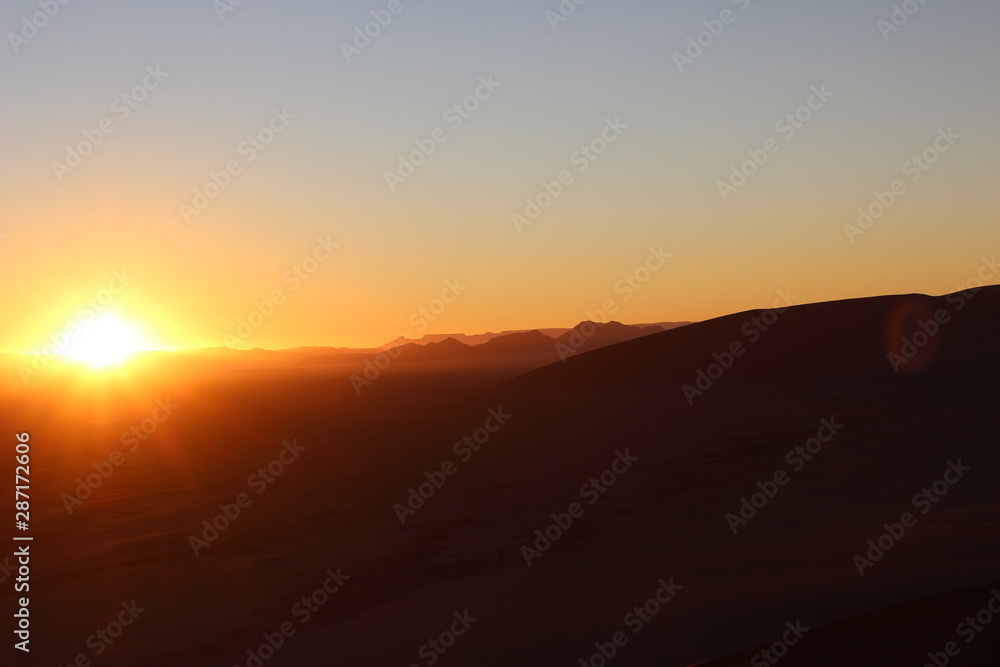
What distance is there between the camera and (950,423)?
2077 cm

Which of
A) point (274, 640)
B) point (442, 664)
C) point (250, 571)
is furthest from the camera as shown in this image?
point (250, 571)

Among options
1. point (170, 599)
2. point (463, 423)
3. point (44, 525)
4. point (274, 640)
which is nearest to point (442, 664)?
point (274, 640)

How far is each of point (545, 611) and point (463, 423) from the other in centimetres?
1906

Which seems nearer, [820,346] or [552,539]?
[552,539]

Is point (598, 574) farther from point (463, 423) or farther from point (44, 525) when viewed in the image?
point (463, 423)

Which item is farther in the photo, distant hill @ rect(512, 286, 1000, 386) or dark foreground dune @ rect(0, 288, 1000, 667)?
distant hill @ rect(512, 286, 1000, 386)

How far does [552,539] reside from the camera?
13.0m

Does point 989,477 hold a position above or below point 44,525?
below

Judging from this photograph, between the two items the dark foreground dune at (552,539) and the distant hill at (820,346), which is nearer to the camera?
the dark foreground dune at (552,539)

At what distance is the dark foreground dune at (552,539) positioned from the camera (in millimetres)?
8844

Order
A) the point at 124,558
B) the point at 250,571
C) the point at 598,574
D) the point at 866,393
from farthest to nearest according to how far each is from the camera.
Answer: the point at 866,393 < the point at 124,558 < the point at 250,571 < the point at 598,574

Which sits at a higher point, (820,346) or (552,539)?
(820,346)

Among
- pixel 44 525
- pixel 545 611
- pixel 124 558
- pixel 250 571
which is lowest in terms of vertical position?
pixel 545 611

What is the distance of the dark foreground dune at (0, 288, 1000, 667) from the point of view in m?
8.84
